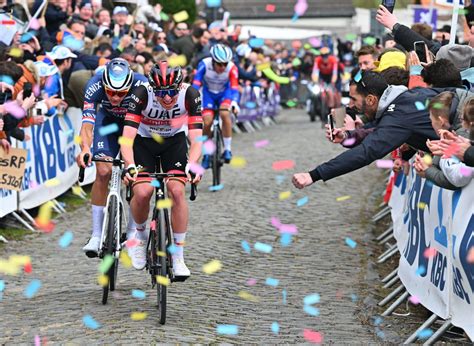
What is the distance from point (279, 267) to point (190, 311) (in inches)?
99.3

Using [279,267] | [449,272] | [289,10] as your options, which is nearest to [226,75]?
[279,267]

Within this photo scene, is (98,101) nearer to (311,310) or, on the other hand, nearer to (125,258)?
(125,258)

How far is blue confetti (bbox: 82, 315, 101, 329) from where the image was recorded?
334 inches

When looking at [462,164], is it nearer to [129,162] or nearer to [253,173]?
[129,162]

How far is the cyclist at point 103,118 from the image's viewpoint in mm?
9727

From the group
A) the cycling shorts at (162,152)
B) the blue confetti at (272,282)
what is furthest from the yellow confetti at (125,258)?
the blue confetti at (272,282)

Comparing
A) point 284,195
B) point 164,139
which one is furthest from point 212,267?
point 284,195

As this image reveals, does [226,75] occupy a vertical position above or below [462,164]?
below

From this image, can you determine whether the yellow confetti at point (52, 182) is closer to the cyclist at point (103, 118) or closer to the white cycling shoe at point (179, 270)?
the cyclist at point (103, 118)

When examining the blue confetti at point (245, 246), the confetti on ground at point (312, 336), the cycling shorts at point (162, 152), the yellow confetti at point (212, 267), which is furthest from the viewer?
the blue confetti at point (245, 246)

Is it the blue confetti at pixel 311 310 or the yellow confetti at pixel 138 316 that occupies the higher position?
the yellow confetti at pixel 138 316

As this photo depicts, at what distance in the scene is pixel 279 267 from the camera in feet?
38.1

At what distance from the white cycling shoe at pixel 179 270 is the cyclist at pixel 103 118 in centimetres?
89

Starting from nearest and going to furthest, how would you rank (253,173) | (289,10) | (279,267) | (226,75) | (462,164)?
(462,164) < (279,267) < (226,75) < (253,173) < (289,10)
